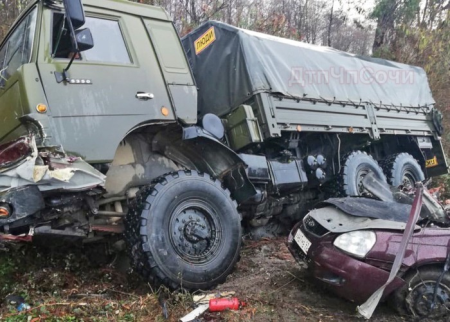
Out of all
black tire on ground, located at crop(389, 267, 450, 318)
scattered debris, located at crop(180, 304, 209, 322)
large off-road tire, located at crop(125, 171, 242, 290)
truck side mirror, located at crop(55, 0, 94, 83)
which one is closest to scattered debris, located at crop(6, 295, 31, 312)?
large off-road tire, located at crop(125, 171, 242, 290)

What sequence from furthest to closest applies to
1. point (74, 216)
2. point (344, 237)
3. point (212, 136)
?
point (212, 136)
point (74, 216)
point (344, 237)

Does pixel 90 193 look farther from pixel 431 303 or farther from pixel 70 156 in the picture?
pixel 431 303

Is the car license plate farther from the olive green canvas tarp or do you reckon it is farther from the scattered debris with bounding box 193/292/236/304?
the olive green canvas tarp

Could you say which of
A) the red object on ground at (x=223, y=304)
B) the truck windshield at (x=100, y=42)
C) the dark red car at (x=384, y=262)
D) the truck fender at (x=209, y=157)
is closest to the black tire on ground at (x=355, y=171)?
the truck fender at (x=209, y=157)

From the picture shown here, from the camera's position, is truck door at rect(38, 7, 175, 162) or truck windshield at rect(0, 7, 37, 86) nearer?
truck door at rect(38, 7, 175, 162)

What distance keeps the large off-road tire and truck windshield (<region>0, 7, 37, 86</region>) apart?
1620 mm

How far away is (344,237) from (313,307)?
2.13 ft

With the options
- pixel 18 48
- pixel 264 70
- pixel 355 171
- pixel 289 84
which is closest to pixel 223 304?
pixel 18 48

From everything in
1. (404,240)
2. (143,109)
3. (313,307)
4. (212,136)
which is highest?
(143,109)

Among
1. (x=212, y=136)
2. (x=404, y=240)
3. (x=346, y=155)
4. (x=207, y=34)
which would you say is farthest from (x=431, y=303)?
(x=207, y=34)

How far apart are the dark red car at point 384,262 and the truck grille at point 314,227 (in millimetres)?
27

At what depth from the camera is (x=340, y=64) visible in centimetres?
650

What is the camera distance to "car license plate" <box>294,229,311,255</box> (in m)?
3.49

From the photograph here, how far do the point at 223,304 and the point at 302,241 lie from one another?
3.07 feet
